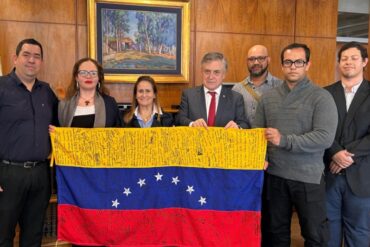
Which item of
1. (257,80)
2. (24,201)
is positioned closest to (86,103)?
(24,201)

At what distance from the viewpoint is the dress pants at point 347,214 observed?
96.4 inches

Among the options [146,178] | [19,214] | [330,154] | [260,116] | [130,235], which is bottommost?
[130,235]

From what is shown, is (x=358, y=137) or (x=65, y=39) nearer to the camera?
(x=358, y=137)

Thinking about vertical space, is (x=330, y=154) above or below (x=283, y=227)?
above

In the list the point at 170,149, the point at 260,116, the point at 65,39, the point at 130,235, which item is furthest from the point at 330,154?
the point at 65,39

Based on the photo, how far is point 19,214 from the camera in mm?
2357

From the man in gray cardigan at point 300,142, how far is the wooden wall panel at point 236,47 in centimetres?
196

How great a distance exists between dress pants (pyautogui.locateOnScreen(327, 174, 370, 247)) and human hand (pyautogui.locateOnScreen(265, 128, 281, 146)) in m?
0.66

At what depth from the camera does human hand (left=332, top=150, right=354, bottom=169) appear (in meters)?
2.36

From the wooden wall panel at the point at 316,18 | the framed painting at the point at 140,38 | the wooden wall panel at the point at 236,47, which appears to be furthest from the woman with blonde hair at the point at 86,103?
the wooden wall panel at the point at 316,18

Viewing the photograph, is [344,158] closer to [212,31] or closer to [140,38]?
[212,31]

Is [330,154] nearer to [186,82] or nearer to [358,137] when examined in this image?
[358,137]

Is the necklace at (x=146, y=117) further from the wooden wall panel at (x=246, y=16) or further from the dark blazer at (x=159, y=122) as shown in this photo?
the wooden wall panel at (x=246, y=16)

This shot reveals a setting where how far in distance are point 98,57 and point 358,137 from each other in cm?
269
